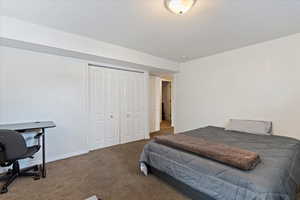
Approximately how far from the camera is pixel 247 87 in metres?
3.18

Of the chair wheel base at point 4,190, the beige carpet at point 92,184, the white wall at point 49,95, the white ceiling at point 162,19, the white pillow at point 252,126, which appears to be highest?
the white ceiling at point 162,19

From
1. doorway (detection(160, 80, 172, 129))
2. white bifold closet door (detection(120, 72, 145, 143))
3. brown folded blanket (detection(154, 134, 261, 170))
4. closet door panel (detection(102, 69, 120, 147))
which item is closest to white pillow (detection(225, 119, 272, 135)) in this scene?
brown folded blanket (detection(154, 134, 261, 170))

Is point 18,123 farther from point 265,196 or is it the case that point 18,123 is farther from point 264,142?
point 264,142

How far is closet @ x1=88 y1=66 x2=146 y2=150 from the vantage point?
352 centimetres

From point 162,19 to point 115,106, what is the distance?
2474mm

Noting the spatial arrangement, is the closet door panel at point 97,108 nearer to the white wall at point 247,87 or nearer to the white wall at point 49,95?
the white wall at point 49,95

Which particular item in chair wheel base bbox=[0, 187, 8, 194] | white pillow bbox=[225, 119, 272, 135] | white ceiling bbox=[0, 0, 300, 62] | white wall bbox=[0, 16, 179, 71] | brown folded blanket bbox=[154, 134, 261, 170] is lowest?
chair wheel base bbox=[0, 187, 8, 194]

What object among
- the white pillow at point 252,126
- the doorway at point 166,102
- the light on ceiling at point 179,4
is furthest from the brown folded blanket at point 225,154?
the doorway at point 166,102

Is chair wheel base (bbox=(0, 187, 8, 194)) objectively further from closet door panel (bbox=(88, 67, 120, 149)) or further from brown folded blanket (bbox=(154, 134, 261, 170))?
brown folded blanket (bbox=(154, 134, 261, 170))

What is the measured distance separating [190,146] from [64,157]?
105 inches

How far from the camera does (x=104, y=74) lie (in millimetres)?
3650

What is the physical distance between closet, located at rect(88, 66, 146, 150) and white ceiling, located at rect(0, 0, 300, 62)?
110 cm

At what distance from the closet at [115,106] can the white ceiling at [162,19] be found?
1.10 meters

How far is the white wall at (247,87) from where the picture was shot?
265 cm
